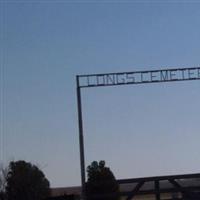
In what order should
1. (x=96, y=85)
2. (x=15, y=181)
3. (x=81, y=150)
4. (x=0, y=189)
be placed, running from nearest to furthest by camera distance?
1. (x=81, y=150)
2. (x=96, y=85)
3. (x=15, y=181)
4. (x=0, y=189)

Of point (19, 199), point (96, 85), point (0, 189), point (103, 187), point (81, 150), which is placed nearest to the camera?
point (103, 187)

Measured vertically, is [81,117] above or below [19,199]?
above

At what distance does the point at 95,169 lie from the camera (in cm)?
4700

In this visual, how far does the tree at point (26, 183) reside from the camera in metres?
63.0

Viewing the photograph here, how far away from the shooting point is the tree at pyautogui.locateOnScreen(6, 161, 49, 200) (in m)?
63.0

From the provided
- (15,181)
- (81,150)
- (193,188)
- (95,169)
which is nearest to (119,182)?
(193,188)

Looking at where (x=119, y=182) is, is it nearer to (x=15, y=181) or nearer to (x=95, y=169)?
(x=95, y=169)

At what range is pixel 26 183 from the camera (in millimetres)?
64375

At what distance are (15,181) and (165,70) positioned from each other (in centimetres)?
2594

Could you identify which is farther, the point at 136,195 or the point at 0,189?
the point at 0,189

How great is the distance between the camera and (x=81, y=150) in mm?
41312

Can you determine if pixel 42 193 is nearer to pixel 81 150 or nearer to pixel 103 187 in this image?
pixel 81 150

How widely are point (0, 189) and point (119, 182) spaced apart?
52.8m

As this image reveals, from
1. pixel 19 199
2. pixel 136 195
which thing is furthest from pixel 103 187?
pixel 19 199
